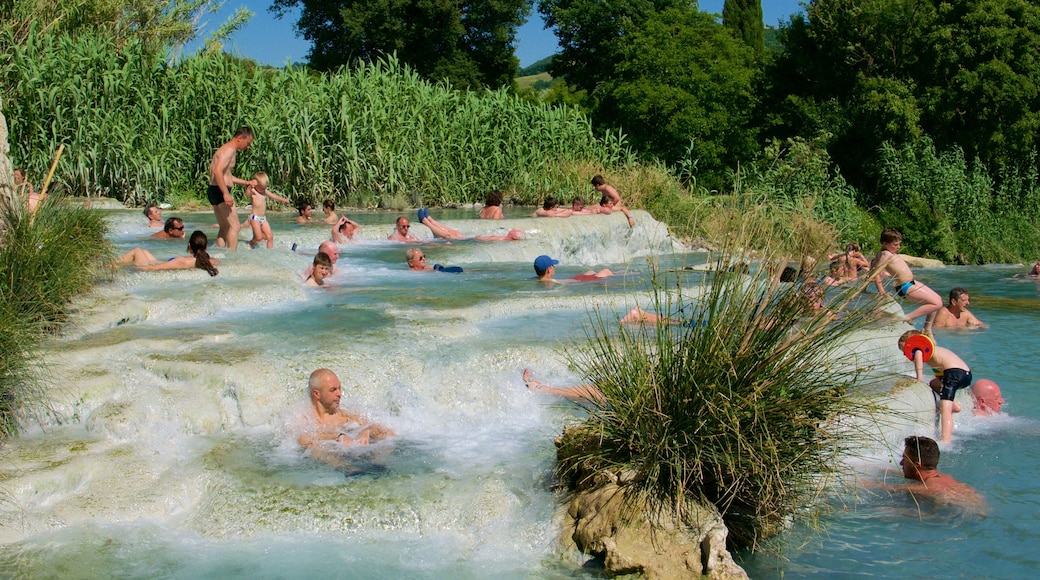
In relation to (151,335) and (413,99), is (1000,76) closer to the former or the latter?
(413,99)

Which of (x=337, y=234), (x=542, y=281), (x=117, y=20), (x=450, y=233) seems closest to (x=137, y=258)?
(x=337, y=234)

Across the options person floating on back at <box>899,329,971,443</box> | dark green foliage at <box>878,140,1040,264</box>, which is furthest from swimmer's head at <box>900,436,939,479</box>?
dark green foliage at <box>878,140,1040,264</box>

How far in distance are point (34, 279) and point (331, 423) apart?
8.82 feet

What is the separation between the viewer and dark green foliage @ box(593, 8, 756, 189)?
2641 cm

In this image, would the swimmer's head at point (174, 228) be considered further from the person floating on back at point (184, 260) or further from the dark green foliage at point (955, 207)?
the dark green foliage at point (955, 207)

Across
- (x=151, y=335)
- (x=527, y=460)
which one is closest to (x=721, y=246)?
(x=527, y=460)

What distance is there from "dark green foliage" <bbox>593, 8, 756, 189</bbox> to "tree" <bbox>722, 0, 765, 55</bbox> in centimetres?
1702

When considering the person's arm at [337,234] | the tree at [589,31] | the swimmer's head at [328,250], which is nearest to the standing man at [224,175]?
the swimmer's head at [328,250]

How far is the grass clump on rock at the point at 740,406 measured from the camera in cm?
484

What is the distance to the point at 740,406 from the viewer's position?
190 inches

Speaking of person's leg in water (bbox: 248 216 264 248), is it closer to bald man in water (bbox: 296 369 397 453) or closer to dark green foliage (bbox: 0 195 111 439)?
dark green foliage (bbox: 0 195 111 439)

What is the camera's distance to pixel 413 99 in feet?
63.0

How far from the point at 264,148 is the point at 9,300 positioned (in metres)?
10.8

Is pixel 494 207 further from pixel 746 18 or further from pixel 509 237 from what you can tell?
pixel 746 18
